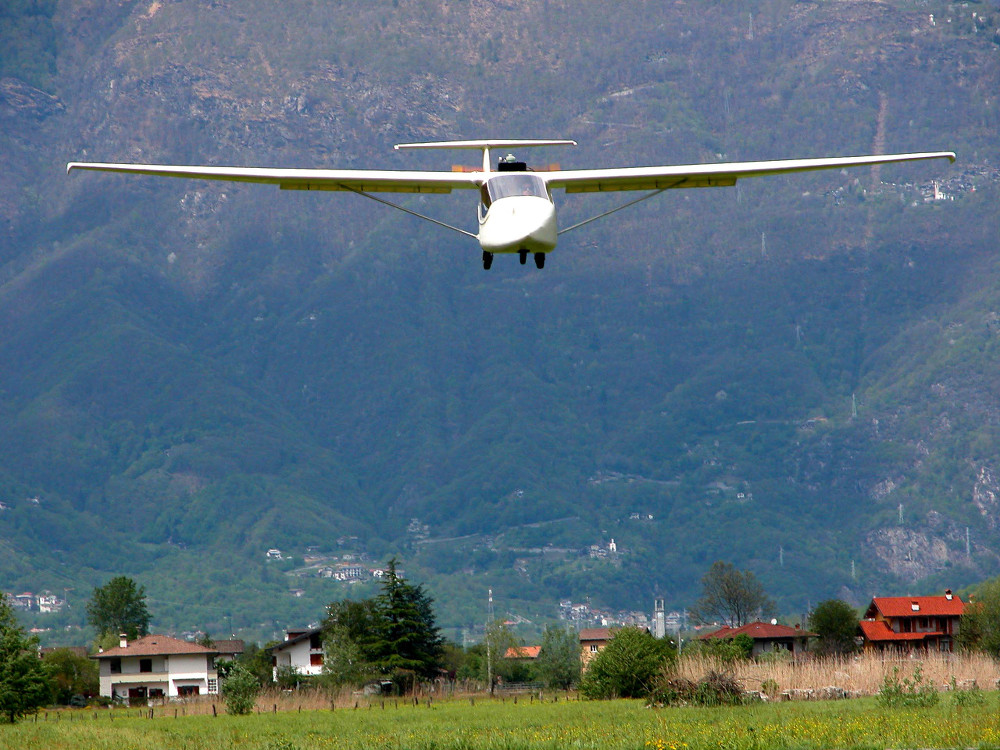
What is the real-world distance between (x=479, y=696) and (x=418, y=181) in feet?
226

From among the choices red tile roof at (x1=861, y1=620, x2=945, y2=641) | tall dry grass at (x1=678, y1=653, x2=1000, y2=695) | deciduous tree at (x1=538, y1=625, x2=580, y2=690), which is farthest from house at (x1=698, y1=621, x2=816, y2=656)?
tall dry grass at (x1=678, y1=653, x2=1000, y2=695)

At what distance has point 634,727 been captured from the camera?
5031cm

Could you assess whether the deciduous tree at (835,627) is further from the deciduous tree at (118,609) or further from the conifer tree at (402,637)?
the deciduous tree at (118,609)

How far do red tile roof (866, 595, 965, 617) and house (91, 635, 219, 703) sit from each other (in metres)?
63.3

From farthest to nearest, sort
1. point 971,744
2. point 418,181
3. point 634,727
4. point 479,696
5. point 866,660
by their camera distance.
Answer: point 479,696
point 866,660
point 634,727
point 418,181
point 971,744

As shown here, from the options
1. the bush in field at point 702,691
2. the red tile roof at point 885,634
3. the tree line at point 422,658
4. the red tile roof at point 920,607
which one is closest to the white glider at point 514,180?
the bush in field at point 702,691

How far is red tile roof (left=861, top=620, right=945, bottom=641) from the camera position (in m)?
124

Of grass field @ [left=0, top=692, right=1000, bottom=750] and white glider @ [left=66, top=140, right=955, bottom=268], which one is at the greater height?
white glider @ [left=66, top=140, right=955, bottom=268]

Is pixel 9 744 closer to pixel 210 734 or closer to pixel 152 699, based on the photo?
pixel 210 734

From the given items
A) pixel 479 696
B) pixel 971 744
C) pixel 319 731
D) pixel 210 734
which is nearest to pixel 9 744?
pixel 210 734

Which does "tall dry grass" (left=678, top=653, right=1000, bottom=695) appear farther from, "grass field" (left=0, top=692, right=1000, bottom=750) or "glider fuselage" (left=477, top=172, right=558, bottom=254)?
"glider fuselage" (left=477, top=172, right=558, bottom=254)

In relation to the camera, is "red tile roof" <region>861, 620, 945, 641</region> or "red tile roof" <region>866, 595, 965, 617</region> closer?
"red tile roof" <region>861, 620, 945, 641</region>

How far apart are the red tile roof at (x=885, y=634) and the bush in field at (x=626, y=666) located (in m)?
49.1

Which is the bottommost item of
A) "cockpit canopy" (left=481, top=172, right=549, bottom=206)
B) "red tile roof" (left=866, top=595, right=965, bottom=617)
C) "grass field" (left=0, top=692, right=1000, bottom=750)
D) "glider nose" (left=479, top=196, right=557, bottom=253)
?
"grass field" (left=0, top=692, right=1000, bottom=750)
